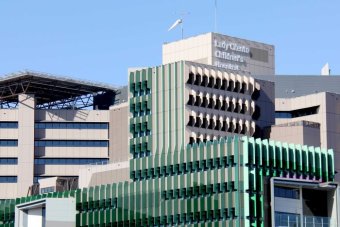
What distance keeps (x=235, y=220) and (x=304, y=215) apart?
11675mm

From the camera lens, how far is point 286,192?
19625 centimetres

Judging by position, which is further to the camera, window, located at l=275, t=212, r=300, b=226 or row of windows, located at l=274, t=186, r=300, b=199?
row of windows, located at l=274, t=186, r=300, b=199

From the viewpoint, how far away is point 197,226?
200m

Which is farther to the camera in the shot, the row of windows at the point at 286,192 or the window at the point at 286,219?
the row of windows at the point at 286,192

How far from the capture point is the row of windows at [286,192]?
195000 millimetres

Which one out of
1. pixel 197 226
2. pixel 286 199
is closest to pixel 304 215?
pixel 286 199

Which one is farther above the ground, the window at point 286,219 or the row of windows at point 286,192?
the row of windows at point 286,192

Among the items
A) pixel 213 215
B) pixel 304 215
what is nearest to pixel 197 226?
pixel 213 215

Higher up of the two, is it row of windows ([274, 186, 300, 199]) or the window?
row of windows ([274, 186, 300, 199])

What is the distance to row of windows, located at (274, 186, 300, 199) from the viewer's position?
19500 cm

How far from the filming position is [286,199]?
196 m

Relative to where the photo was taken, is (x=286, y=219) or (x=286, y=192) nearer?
(x=286, y=219)

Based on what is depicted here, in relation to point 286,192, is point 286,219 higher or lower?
lower

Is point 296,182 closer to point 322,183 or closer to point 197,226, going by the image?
point 322,183
